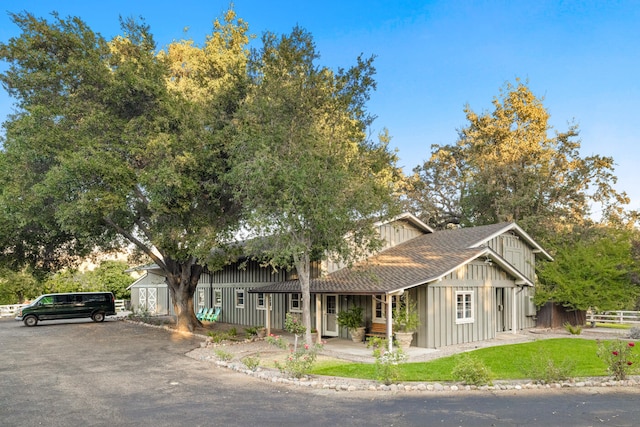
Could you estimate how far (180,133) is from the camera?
2009 cm

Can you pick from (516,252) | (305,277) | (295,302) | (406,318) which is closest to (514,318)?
(516,252)

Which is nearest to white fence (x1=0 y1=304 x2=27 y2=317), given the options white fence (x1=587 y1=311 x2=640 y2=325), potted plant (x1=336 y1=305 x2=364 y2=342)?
potted plant (x1=336 y1=305 x2=364 y2=342)

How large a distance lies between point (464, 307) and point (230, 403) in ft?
37.7

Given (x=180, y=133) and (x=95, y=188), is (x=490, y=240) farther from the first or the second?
(x=95, y=188)

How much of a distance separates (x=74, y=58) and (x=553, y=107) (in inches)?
1276

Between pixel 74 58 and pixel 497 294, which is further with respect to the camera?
pixel 497 294

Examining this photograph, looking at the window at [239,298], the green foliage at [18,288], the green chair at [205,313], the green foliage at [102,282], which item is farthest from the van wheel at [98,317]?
the green foliage at [18,288]

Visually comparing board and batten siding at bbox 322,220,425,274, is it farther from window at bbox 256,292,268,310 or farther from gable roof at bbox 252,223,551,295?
window at bbox 256,292,268,310

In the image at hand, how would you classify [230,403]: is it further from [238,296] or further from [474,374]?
[238,296]

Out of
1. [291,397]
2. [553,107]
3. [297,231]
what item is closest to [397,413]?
[291,397]

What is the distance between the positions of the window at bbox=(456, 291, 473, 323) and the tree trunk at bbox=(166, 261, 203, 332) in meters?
13.1

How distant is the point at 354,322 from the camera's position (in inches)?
731

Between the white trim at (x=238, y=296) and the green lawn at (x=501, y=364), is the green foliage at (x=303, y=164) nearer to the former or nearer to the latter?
the green lawn at (x=501, y=364)

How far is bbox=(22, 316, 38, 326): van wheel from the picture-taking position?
1124 inches
